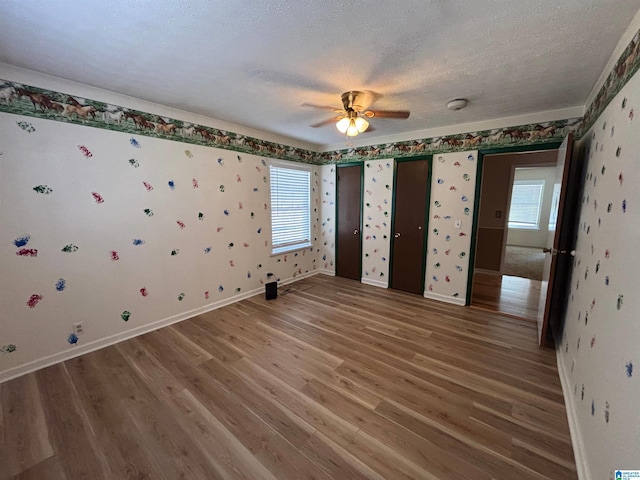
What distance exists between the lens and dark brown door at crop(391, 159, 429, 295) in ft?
12.5

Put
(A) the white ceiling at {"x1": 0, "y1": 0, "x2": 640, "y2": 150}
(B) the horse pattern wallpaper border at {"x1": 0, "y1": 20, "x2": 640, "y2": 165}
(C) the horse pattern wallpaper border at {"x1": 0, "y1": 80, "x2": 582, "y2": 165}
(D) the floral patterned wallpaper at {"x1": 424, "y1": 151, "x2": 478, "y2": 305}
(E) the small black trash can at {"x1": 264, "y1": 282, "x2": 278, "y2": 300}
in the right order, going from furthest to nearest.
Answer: (E) the small black trash can at {"x1": 264, "y1": 282, "x2": 278, "y2": 300} → (D) the floral patterned wallpaper at {"x1": 424, "y1": 151, "x2": 478, "y2": 305} → (C) the horse pattern wallpaper border at {"x1": 0, "y1": 80, "x2": 582, "y2": 165} → (B) the horse pattern wallpaper border at {"x1": 0, "y1": 20, "x2": 640, "y2": 165} → (A) the white ceiling at {"x1": 0, "y1": 0, "x2": 640, "y2": 150}

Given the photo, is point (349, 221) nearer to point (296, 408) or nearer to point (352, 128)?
point (352, 128)

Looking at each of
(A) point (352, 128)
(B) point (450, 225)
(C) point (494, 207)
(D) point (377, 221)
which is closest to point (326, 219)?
(D) point (377, 221)

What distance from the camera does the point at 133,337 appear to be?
271 centimetres

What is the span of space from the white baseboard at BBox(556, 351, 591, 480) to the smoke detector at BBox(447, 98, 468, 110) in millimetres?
2519

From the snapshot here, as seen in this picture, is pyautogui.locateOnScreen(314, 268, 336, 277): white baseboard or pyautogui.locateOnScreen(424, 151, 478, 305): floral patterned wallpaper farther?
pyautogui.locateOnScreen(314, 268, 336, 277): white baseboard

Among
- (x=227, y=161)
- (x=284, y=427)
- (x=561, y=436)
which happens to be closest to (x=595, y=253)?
(x=561, y=436)

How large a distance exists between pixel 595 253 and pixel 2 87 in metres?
4.41

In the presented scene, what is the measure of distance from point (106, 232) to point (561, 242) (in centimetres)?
464

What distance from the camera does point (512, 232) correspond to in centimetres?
786

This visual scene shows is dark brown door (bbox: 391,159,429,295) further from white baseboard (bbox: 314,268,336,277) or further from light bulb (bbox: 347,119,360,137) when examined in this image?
light bulb (bbox: 347,119,360,137)

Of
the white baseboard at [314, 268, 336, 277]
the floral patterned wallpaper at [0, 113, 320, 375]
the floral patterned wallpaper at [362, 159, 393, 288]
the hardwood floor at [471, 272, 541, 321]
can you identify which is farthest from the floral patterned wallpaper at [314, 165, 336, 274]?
the hardwood floor at [471, 272, 541, 321]

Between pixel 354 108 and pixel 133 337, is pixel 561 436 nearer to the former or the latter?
pixel 354 108

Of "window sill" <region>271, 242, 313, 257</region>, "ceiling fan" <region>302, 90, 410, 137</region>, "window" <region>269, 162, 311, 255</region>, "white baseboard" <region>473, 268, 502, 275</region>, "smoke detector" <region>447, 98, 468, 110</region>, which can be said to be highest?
"smoke detector" <region>447, 98, 468, 110</region>
